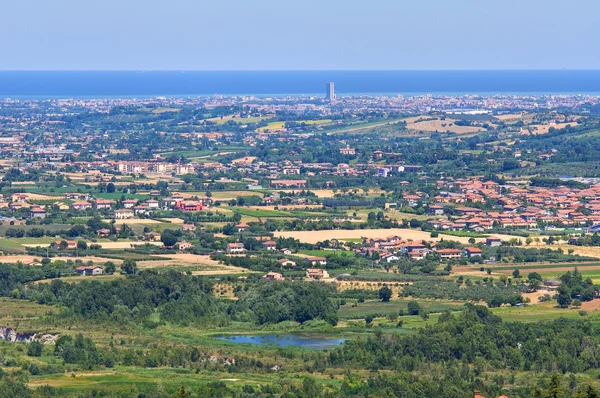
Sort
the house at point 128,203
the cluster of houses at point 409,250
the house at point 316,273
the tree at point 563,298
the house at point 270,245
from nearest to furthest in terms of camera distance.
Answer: the tree at point 563,298 < the house at point 316,273 < the cluster of houses at point 409,250 < the house at point 270,245 < the house at point 128,203

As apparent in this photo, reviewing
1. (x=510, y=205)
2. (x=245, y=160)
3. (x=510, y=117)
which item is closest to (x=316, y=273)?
(x=510, y=205)

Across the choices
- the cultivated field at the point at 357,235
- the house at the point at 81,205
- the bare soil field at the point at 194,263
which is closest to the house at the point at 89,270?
the bare soil field at the point at 194,263

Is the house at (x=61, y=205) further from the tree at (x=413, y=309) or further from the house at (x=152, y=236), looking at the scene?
the tree at (x=413, y=309)

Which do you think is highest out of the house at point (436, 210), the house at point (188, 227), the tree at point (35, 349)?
the tree at point (35, 349)

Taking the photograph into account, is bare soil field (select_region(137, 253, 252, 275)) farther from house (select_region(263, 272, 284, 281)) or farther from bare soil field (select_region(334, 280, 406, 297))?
bare soil field (select_region(334, 280, 406, 297))

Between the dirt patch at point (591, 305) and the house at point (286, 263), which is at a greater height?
the dirt patch at point (591, 305)

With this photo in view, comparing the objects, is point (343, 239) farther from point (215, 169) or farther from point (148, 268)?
point (215, 169)

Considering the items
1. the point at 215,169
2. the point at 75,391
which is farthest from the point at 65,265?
the point at 215,169
